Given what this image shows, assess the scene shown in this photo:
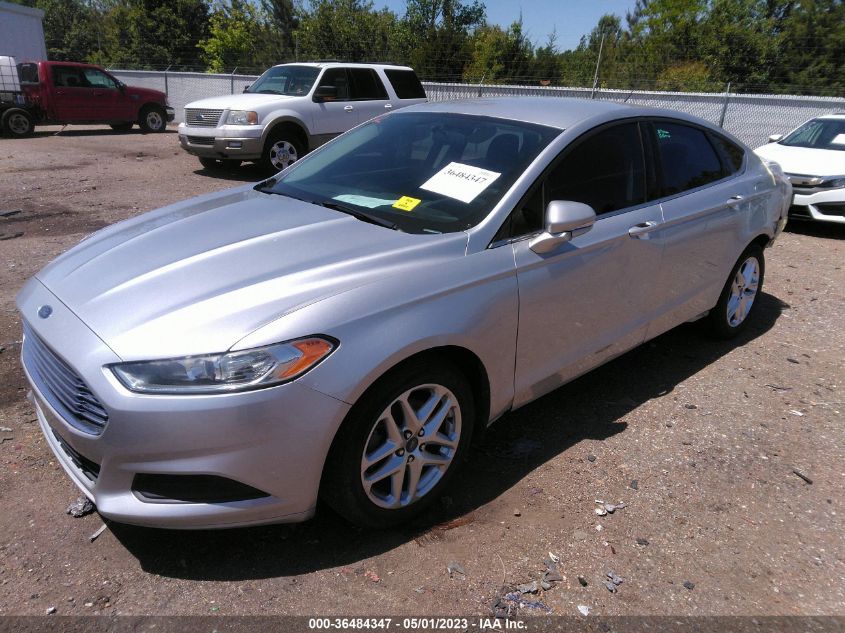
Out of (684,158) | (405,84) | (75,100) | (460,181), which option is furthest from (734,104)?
(75,100)

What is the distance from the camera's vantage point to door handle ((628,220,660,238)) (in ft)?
11.5

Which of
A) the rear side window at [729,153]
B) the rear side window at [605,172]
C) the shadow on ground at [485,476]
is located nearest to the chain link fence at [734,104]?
the rear side window at [729,153]

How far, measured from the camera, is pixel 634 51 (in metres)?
31.2

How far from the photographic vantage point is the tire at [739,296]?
15.2 ft

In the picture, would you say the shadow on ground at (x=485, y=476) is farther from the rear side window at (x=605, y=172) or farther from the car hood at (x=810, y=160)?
the car hood at (x=810, y=160)

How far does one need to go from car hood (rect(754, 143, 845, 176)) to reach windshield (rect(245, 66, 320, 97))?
7.33 m

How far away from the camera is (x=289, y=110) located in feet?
35.2

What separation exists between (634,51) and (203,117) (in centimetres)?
2655

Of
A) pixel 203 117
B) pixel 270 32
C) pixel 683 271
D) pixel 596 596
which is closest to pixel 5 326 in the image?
pixel 596 596

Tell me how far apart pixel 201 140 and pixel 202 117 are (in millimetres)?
424

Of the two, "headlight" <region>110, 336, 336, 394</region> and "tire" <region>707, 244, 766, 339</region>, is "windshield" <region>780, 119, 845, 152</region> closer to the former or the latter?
"tire" <region>707, 244, 766, 339</region>

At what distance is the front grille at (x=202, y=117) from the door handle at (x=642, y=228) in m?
8.83

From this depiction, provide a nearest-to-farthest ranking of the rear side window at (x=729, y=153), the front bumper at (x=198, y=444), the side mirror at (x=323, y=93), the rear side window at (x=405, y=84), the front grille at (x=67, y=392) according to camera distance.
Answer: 1. the front bumper at (x=198, y=444)
2. the front grille at (x=67, y=392)
3. the rear side window at (x=729, y=153)
4. the side mirror at (x=323, y=93)
5. the rear side window at (x=405, y=84)

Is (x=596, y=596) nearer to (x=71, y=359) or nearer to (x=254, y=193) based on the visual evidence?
(x=71, y=359)
